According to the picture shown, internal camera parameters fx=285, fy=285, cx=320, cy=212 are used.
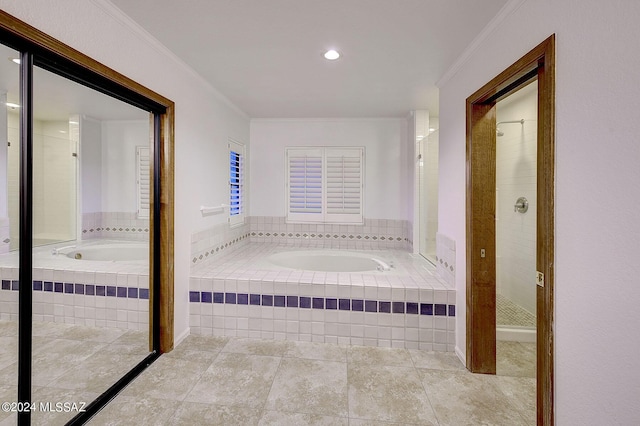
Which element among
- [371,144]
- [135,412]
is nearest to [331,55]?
[371,144]

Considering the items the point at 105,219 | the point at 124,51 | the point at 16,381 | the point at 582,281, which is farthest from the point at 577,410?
the point at 124,51

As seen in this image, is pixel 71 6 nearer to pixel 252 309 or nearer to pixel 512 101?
pixel 252 309

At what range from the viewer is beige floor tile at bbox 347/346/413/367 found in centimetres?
204

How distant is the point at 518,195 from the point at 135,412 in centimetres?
354

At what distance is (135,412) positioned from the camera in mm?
1534

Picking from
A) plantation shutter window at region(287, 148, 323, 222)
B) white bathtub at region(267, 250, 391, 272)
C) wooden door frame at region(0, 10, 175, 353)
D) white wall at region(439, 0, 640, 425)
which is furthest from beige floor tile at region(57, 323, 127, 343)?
white wall at region(439, 0, 640, 425)

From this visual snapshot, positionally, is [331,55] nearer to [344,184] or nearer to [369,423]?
[344,184]

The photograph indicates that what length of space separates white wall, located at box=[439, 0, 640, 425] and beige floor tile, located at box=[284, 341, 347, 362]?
133 cm

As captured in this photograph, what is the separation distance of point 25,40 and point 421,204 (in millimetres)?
3250

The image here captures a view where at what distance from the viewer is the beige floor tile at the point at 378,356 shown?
204 centimetres

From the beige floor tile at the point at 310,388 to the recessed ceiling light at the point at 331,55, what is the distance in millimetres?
2176

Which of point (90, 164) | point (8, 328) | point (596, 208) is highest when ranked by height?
point (90, 164)

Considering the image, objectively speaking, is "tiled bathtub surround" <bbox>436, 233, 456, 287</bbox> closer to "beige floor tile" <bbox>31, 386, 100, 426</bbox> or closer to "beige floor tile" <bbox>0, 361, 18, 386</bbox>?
"beige floor tile" <bbox>31, 386, 100, 426</bbox>

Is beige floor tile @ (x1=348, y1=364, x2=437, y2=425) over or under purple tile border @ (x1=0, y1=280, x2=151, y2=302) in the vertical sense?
under
